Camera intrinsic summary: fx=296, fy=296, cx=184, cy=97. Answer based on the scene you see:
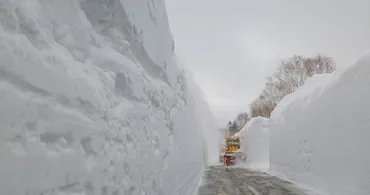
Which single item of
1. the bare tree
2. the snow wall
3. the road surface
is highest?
the bare tree

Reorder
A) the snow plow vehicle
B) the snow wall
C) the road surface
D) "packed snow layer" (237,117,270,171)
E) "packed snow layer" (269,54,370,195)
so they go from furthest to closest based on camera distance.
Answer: "packed snow layer" (237,117,270,171), the snow plow vehicle, the road surface, "packed snow layer" (269,54,370,195), the snow wall

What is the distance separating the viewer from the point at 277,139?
20.4 meters

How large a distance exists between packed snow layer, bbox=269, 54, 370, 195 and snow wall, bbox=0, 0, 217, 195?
7093 millimetres

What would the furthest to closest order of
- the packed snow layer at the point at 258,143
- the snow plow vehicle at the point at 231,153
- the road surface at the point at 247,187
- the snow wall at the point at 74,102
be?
the packed snow layer at the point at 258,143
the snow plow vehicle at the point at 231,153
the road surface at the point at 247,187
the snow wall at the point at 74,102

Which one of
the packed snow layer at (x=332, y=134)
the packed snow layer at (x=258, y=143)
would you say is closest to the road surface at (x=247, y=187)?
the packed snow layer at (x=332, y=134)

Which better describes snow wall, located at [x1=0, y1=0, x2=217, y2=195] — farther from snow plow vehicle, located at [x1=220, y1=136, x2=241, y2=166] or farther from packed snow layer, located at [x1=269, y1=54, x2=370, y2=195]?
snow plow vehicle, located at [x1=220, y1=136, x2=241, y2=166]

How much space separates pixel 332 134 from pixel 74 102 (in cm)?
A: 1097

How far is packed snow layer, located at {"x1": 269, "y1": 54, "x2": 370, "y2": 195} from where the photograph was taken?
912cm

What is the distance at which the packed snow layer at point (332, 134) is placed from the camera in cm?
912

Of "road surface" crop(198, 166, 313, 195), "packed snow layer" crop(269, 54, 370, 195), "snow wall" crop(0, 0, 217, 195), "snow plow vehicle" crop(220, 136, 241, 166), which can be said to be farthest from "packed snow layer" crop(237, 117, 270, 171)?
"snow wall" crop(0, 0, 217, 195)

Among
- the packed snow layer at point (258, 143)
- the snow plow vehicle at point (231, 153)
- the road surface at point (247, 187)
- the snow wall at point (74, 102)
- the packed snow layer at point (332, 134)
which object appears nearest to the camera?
the snow wall at point (74, 102)

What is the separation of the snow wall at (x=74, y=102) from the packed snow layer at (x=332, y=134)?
709 centimetres

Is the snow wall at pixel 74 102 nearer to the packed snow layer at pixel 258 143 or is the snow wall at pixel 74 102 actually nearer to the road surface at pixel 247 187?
the road surface at pixel 247 187

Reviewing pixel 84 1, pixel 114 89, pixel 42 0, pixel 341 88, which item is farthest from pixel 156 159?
pixel 341 88
